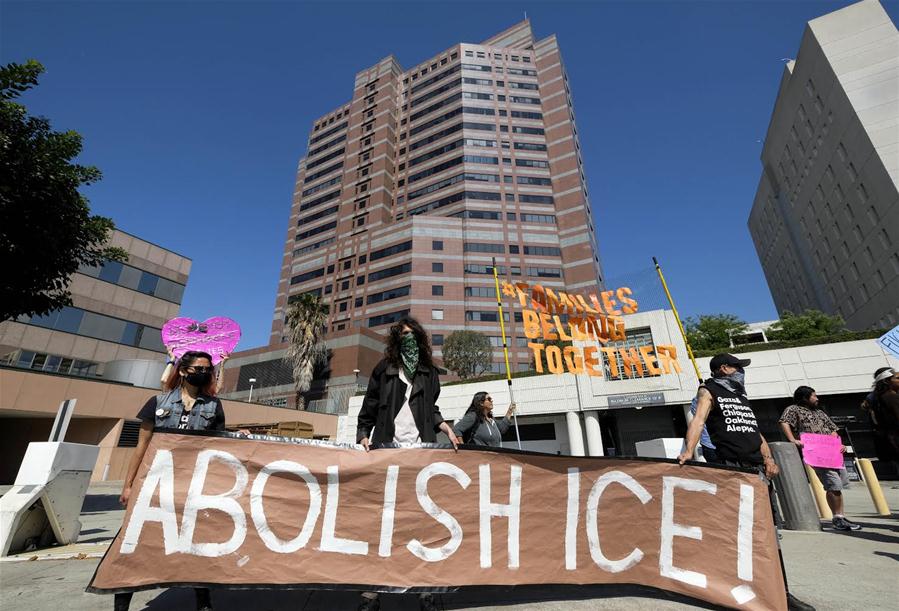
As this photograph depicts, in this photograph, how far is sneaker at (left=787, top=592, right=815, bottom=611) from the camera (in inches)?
103

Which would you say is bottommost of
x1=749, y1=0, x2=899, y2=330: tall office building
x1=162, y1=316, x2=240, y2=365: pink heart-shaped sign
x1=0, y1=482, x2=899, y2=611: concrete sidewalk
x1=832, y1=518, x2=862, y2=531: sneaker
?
x1=832, y1=518, x2=862, y2=531: sneaker

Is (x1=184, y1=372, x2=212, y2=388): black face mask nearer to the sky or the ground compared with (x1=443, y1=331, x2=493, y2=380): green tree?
nearer to the ground

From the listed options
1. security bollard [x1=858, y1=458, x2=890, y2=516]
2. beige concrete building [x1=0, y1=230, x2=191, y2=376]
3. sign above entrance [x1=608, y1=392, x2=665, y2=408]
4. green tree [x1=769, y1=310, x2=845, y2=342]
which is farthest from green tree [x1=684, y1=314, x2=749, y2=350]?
beige concrete building [x1=0, y1=230, x2=191, y2=376]

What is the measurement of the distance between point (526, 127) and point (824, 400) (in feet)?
172

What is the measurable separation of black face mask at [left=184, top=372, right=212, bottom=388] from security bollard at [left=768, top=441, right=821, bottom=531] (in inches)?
285

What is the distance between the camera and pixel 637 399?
2206cm

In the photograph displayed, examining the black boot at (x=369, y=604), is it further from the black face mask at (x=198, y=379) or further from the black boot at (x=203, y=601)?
the black face mask at (x=198, y=379)

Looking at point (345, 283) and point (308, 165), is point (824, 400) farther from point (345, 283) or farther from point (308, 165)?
point (308, 165)

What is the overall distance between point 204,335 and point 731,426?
227 inches

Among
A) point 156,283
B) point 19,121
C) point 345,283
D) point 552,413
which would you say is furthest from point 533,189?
point 19,121

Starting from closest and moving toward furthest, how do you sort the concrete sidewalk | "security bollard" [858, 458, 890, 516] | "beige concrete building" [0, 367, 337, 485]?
the concrete sidewalk, "security bollard" [858, 458, 890, 516], "beige concrete building" [0, 367, 337, 485]

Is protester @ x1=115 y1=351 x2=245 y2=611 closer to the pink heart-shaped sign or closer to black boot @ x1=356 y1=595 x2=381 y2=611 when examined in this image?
the pink heart-shaped sign

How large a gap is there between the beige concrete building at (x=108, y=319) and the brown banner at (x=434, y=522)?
1053 inches

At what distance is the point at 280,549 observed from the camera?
2.74 m
